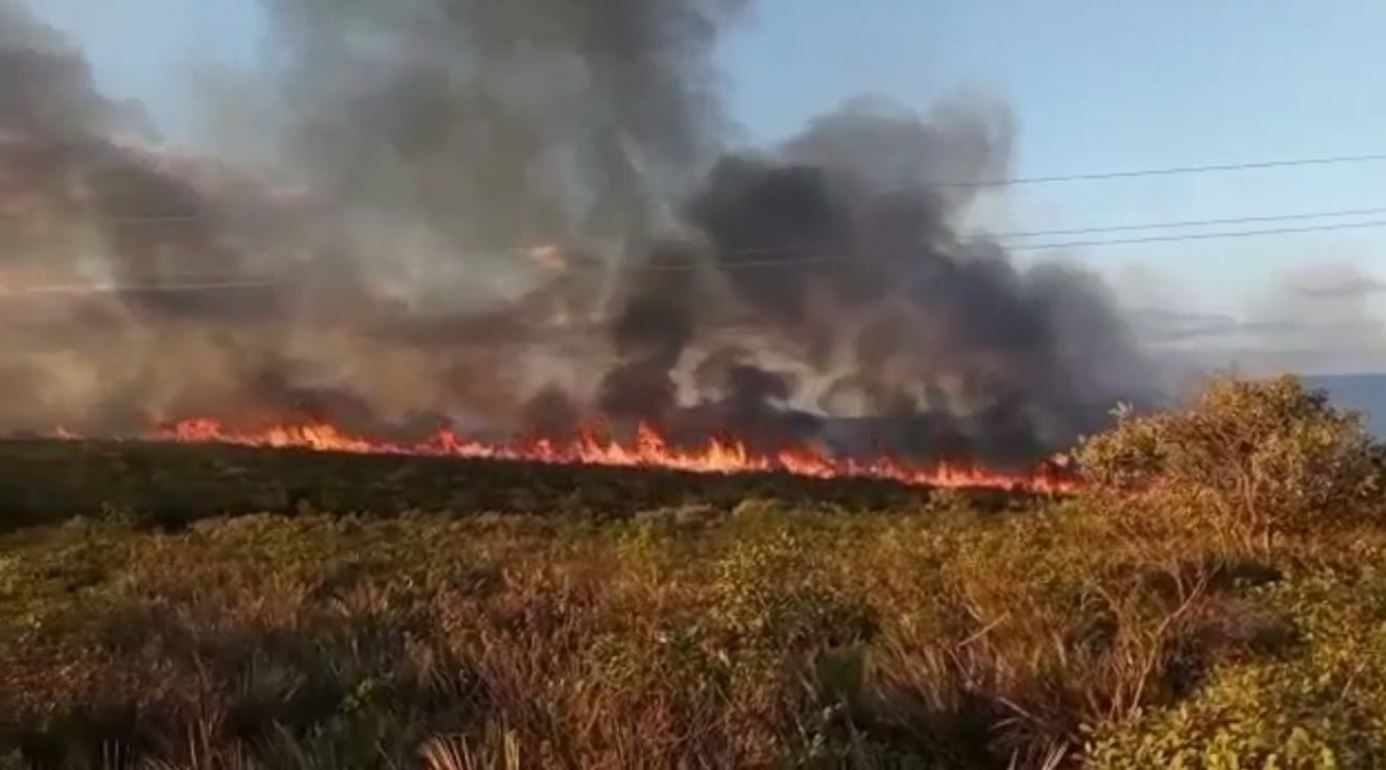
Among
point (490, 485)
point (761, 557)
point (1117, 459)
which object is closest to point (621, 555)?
point (1117, 459)

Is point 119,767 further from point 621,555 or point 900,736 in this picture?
point 621,555

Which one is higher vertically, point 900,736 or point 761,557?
point 761,557

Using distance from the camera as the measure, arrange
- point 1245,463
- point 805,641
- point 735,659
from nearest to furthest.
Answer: point 735,659, point 805,641, point 1245,463

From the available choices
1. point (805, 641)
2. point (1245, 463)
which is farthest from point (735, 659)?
point (1245, 463)

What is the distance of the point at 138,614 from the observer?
18.7 metres

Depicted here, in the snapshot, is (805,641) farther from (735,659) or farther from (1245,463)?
(1245,463)

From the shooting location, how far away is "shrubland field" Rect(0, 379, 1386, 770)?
30.5 feet

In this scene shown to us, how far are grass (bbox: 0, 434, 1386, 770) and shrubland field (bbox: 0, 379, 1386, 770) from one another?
41 millimetres

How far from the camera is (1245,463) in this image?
28.9 metres

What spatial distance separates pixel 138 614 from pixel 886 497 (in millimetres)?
60180

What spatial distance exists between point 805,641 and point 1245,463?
17.7m

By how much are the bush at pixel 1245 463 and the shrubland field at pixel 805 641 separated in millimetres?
62

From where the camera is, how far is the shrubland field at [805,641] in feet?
30.5


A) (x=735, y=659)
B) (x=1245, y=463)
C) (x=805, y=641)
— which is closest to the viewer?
(x=735, y=659)
